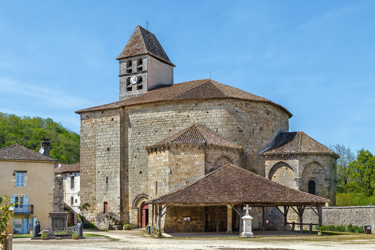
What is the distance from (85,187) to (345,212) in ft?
64.2

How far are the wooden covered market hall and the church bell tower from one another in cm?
1536

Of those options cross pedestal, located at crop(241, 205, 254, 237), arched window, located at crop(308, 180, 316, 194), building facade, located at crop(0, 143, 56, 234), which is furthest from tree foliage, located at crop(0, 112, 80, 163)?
cross pedestal, located at crop(241, 205, 254, 237)

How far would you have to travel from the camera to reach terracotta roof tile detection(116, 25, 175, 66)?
141 ft

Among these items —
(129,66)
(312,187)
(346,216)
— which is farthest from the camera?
(129,66)

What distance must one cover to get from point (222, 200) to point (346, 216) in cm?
972

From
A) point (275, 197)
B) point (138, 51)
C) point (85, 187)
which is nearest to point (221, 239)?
point (275, 197)

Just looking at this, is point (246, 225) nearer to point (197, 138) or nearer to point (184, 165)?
point (184, 165)

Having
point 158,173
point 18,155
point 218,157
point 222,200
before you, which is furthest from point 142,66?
point 222,200

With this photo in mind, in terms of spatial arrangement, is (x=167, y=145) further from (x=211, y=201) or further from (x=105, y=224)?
(x=105, y=224)

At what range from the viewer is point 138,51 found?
4294 centimetres

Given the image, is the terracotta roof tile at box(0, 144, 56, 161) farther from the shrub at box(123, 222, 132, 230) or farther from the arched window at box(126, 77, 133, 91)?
the arched window at box(126, 77, 133, 91)

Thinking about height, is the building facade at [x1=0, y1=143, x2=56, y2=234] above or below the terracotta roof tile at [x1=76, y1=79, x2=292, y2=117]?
below

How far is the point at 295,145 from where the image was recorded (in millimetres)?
34469

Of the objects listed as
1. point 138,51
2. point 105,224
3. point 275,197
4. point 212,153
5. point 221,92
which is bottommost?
point 105,224
